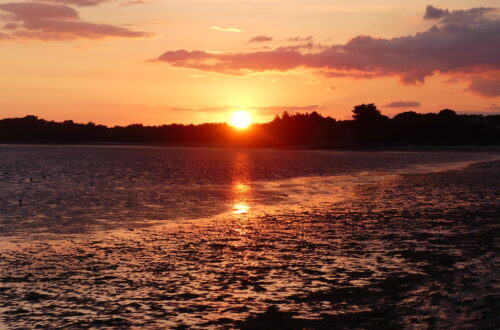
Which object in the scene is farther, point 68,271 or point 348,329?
point 68,271

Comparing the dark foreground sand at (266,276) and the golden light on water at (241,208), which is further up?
the dark foreground sand at (266,276)

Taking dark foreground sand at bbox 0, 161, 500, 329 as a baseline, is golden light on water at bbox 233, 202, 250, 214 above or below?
below

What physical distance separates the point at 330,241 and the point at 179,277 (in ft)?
22.1

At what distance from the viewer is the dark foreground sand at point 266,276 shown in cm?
1141

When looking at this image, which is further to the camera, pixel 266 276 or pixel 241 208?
pixel 241 208

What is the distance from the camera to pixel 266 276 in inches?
583

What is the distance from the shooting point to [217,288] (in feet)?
44.8

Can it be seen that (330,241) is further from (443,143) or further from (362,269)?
(443,143)

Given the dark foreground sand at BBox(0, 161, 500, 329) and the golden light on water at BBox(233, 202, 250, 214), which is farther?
the golden light on water at BBox(233, 202, 250, 214)

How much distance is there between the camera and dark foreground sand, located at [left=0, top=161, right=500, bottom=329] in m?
11.4

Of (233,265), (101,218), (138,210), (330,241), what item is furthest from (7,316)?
(138,210)

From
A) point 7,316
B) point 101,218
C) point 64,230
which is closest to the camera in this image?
point 7,316

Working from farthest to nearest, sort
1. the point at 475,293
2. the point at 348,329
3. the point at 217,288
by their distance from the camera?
the point at 217,288, the point at 475,293, the point at 348,329

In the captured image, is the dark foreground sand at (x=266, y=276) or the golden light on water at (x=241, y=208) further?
the golden light on water at (x=241, y=208)
